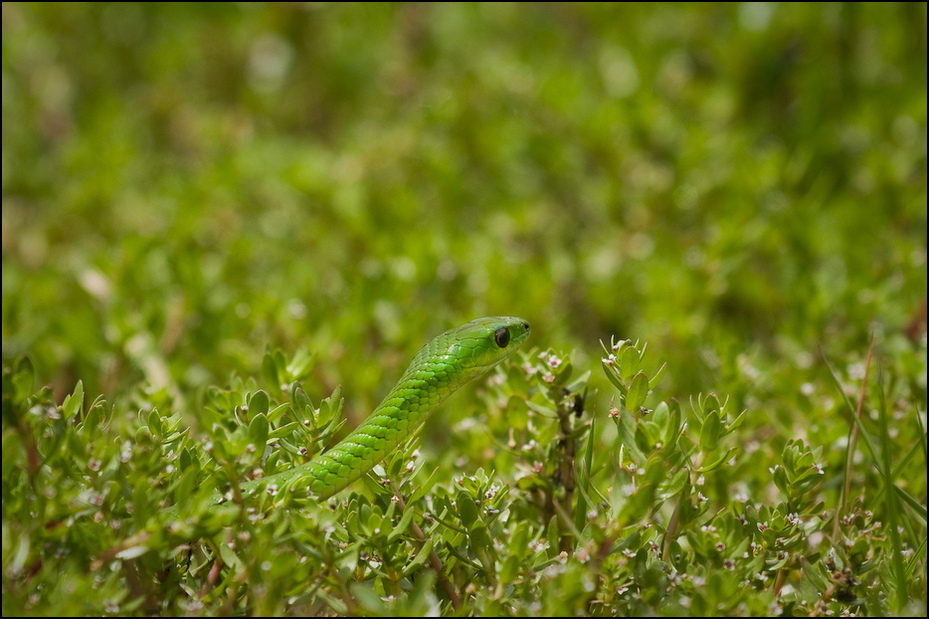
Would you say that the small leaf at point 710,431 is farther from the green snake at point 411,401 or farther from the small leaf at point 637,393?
the green snake at point 411,401

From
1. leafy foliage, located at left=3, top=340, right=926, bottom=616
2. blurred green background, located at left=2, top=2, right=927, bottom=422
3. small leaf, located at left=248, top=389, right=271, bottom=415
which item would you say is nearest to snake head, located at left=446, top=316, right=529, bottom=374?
leafy foliage, located at left=3, top=340, right=926, bottom=616

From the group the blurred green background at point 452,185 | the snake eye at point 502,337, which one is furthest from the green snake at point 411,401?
the blurred green background at point 452,185

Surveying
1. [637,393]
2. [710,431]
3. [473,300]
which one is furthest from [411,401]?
[473,300]

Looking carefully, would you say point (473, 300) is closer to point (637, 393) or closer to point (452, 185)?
point (452, 185)

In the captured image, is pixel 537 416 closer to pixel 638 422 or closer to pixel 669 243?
pixel 638 422

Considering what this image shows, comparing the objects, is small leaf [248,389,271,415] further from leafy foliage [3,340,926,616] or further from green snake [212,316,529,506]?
green snake [212,316,529,506]

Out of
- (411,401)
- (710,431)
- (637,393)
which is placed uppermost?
(637,393)
